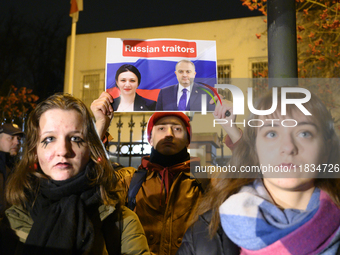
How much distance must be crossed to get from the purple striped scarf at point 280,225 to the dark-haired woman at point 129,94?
4.59 feet

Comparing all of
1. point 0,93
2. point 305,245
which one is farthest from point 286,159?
point 0,93

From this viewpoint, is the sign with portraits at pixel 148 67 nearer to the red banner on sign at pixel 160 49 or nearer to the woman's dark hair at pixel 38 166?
the red banner on sign at pixel 160 49

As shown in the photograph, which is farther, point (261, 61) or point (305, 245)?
point (261, 61)

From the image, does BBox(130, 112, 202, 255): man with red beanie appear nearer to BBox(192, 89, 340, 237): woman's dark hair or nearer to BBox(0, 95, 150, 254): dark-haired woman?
BBox(0, 95, 150, 254): dark-haired woman

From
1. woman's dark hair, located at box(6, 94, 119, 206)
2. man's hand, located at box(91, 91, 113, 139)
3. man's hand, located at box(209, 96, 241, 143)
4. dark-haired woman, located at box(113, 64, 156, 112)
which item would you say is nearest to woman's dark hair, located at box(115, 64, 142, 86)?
dark-haired woman, located at box(113, 64, 156, 112)

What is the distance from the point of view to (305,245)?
1.44 m

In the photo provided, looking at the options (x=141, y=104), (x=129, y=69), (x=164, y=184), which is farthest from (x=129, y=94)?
(x=164, y=184)

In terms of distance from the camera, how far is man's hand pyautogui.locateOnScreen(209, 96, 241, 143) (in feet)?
5.76

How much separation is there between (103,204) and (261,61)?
38.5 feet

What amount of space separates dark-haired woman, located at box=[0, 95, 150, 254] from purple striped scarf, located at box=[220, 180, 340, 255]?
1.88ft

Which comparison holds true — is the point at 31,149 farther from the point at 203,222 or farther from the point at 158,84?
the point at 158,84

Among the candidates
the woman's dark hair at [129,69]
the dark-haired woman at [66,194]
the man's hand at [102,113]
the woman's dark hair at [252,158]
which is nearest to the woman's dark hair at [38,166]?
the dark-haired woman at [66,194]

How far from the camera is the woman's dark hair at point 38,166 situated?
5.89 ft

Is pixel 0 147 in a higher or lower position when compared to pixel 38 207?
higher
